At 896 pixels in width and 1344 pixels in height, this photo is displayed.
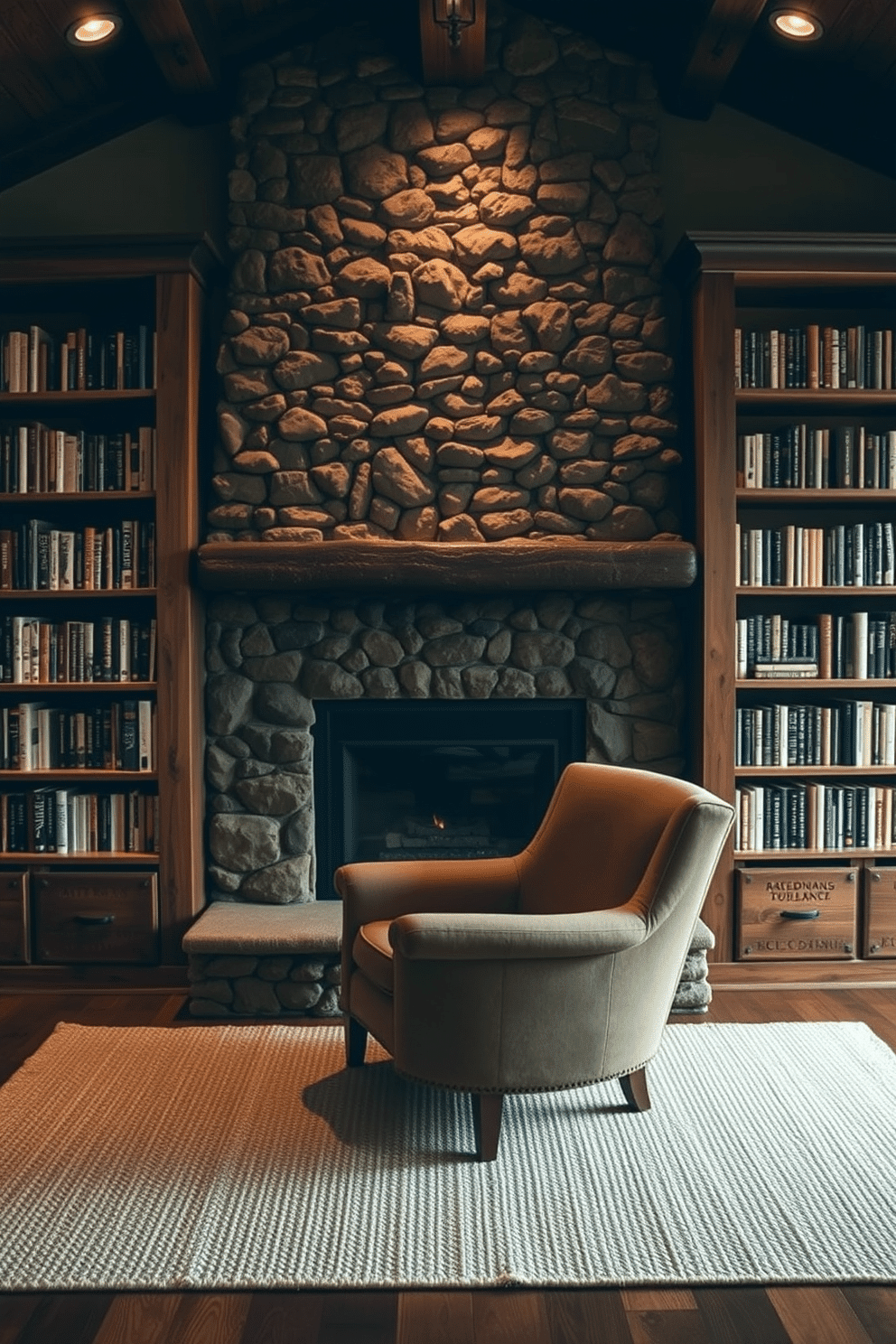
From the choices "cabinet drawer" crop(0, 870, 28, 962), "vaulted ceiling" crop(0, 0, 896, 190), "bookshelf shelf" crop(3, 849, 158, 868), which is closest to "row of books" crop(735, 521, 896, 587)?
"vaulted ceiling" crop(0, 0, 896, 190)

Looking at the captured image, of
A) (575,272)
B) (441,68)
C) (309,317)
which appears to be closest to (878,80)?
(575,272)

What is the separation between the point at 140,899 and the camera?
12.2 ft

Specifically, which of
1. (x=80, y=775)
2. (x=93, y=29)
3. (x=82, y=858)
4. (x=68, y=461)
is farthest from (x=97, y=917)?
(x=93, y=29)

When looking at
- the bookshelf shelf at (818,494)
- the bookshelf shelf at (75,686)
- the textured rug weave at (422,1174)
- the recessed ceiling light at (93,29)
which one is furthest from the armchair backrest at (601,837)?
the recessed ceiling light at (93,29)

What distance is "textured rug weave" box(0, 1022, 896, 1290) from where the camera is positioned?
2035 millimetres

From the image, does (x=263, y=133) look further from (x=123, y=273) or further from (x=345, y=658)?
(x=345, y=658)

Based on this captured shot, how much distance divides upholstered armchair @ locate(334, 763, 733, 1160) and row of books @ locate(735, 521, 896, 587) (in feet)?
4.10

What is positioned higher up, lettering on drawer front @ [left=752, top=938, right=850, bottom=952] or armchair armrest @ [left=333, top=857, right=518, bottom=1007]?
armchair armrest @ [left=333, top=857, right=518, bottom=1007]

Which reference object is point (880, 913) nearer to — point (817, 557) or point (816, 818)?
point (816, 818)

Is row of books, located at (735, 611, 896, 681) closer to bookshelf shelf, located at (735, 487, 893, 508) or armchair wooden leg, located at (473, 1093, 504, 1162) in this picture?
bookshelf shelf, located at (735, 487, 893, 508)

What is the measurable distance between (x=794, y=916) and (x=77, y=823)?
2.51 m

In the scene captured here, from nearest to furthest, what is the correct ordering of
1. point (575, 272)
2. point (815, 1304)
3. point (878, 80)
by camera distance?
point (815, 1304) < point (878, 80) < point (575, 272)

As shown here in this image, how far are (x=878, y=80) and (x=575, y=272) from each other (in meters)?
1.15

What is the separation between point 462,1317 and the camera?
189cm
